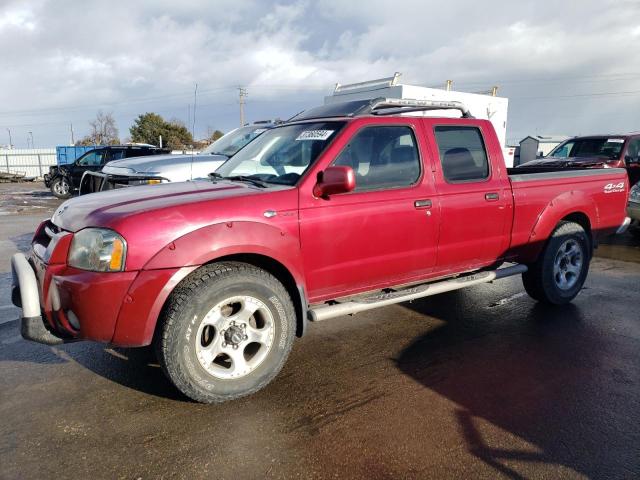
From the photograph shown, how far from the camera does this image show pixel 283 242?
3.24m

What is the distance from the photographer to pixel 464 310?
5055mm

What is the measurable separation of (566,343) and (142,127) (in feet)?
153

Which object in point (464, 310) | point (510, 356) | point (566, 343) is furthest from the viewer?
point (464, 310)

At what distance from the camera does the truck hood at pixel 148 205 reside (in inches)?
114

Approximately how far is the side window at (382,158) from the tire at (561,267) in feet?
6.48

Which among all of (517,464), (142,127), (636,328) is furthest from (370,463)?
(142,127)

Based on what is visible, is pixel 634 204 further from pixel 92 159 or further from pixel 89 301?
pixel 92 159

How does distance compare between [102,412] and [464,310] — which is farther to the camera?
[464,310]

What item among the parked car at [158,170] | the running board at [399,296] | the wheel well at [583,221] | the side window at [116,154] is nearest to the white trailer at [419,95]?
the parked car at [158,170]

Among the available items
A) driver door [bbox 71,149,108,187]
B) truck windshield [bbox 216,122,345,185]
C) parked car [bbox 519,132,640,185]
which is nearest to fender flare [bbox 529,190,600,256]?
truck windshield [bbox 216,122,345,185]

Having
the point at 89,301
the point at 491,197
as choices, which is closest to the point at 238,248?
the point at 89,301

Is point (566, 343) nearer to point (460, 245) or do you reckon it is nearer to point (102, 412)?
point (460, 245)

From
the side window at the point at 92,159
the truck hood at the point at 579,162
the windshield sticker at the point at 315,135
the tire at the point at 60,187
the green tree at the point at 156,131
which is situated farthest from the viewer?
Result: the green tree at the point at 156,131

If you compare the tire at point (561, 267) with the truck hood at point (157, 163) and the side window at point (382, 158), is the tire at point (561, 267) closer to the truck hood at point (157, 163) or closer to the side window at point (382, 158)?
the side window at point (382, 158)
